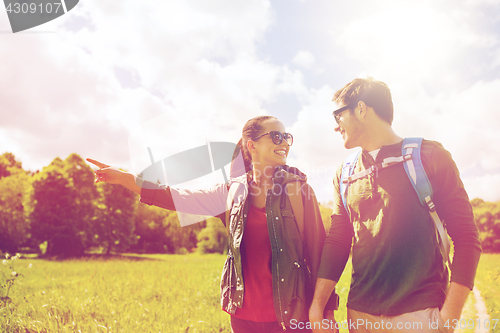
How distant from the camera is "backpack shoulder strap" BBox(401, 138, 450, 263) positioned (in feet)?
6.68

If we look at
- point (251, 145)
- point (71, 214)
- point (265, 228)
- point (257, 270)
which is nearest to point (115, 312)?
point (257, 270)

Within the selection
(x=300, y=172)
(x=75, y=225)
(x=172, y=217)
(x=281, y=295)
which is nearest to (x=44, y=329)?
(x=281, y=295)

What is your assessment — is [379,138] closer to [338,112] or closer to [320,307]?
[338,112]

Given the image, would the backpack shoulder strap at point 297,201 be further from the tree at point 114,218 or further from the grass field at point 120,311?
the tree at point 114,218

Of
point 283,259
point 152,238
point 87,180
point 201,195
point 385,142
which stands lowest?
point 152,238

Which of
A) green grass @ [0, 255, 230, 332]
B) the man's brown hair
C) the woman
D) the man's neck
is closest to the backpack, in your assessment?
the man's neck

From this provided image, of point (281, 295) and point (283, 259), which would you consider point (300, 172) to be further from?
point (281, 295)

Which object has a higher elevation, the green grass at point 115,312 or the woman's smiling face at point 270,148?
the woman's smiling face at point 270,148

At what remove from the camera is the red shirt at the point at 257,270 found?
251 cm

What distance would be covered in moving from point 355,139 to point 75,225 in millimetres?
31238

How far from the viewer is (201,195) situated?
9.83 ft

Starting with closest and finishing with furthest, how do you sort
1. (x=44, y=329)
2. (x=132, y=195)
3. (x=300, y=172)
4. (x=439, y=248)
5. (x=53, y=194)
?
(x=439, y=248) < (x=300, y=172) < (x=44, y=329) < (x=53, y=194) < (x=132, y=195)

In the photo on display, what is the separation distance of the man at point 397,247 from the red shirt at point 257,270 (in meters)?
0.38

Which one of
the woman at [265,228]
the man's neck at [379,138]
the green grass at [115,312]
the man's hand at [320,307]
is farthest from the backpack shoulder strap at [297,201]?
the green grass at [115,312]
